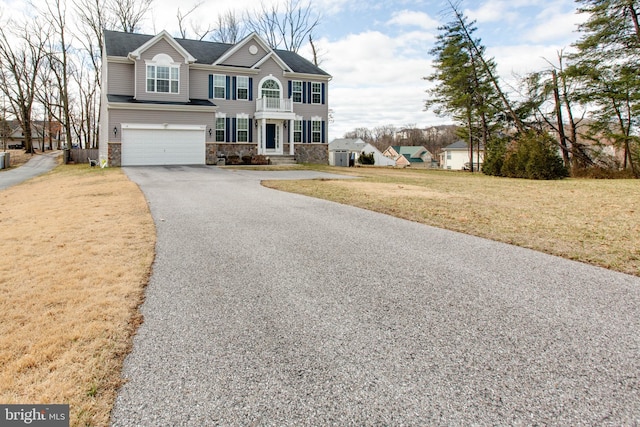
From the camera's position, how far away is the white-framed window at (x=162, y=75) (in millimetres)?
24875

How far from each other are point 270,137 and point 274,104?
2191 mm

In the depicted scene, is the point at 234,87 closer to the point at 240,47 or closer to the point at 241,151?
the point at 240,47

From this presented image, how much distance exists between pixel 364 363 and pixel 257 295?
159 cm

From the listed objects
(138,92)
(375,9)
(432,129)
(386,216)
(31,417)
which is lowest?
(31,417)

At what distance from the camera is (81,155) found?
104 feet

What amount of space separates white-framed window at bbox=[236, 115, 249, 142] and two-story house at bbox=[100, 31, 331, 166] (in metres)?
0.06

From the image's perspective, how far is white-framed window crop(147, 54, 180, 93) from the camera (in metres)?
24.9

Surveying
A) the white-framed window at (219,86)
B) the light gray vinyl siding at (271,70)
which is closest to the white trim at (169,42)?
the white-framed window at (219,86)

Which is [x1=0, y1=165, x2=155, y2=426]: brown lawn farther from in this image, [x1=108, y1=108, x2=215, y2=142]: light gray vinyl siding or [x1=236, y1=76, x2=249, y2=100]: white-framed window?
[x1=236, y1=76, x2=249, y2=100]: white-framed window

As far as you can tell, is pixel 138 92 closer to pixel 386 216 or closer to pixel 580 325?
pixel 386 216

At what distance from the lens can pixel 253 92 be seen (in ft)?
91.8

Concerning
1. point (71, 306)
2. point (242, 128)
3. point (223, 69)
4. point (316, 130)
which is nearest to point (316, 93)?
point (316, 130)

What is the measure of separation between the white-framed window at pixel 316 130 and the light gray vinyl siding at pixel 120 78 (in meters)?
11.5

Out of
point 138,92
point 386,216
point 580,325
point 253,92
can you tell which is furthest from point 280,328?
point 253,92
